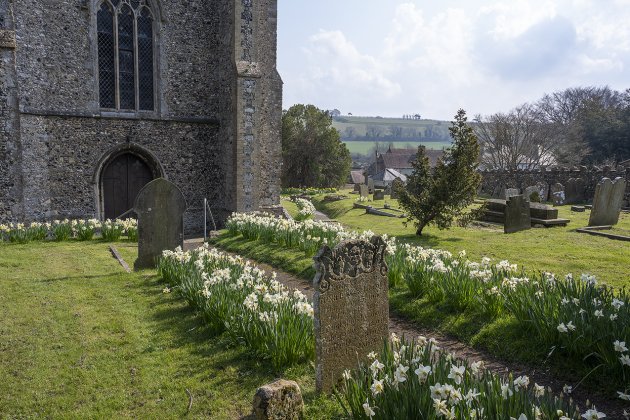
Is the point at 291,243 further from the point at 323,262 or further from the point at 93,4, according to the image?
the point at 93,4

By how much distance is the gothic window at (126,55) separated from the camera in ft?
47.1

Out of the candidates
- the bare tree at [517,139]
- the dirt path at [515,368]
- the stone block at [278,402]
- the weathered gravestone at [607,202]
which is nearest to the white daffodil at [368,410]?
the stone block at [278,402]

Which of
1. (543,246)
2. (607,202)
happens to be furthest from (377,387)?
(607,202)

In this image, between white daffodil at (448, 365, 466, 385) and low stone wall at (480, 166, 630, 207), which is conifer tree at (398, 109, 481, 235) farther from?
white daffodil at (448, 365, 466, 385)

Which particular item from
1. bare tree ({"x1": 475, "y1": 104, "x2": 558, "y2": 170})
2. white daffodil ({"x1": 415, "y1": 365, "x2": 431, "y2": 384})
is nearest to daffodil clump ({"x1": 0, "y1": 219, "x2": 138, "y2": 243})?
white daffodil ({"x1": 415, "y1": 365, "x2": 431, "y2": 384})

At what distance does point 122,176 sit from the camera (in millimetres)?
14945

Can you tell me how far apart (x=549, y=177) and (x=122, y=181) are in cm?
2147

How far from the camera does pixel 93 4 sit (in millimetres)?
13781

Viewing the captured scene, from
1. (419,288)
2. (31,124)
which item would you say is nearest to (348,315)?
(419,288)

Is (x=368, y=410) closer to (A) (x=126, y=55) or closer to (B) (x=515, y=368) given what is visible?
(B) (x=515, y=368)

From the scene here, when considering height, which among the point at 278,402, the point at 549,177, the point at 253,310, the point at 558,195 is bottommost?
the point at 278,402

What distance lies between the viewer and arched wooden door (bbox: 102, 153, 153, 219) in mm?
14742

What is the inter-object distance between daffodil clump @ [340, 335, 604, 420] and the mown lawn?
4548 mm

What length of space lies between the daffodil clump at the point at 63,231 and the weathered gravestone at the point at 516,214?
10316mm
